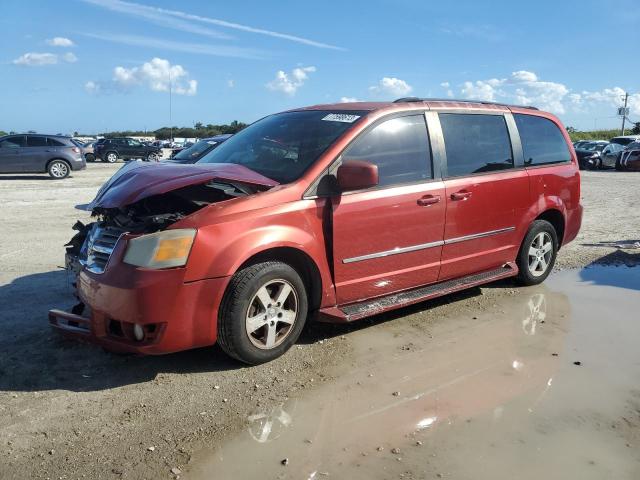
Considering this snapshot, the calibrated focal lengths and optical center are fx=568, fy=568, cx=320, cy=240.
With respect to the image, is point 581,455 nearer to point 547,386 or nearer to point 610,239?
point 547,386

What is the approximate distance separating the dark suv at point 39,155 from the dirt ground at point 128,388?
52.2 ft

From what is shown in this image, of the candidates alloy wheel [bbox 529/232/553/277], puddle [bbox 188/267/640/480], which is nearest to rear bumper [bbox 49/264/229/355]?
puddle [bbox 188/267/640/480]

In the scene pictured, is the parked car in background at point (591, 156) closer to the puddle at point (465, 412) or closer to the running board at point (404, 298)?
the running board at point (404, 298)

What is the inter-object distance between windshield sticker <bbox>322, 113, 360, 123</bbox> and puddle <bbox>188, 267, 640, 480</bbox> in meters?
1.72

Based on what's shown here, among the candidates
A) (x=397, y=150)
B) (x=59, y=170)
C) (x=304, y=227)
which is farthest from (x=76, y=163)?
(x=304, y=227)

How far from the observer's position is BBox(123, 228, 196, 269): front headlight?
3475 mm

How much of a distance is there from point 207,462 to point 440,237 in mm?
2790

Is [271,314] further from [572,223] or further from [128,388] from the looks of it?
[572,223]

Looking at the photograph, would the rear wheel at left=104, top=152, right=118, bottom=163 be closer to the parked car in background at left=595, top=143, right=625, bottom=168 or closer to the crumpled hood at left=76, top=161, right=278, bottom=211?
the parked car in background at left=595, top=143, right=625, bottom=168

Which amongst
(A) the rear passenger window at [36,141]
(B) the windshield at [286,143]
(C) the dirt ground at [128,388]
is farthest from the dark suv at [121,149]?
(B) the windshield at [286,143]

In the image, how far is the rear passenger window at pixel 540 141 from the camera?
5758 millimetres

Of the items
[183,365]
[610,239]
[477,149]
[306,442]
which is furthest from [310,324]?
[610,239]

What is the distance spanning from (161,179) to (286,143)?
1175 mm

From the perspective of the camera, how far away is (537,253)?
5.94 metres
